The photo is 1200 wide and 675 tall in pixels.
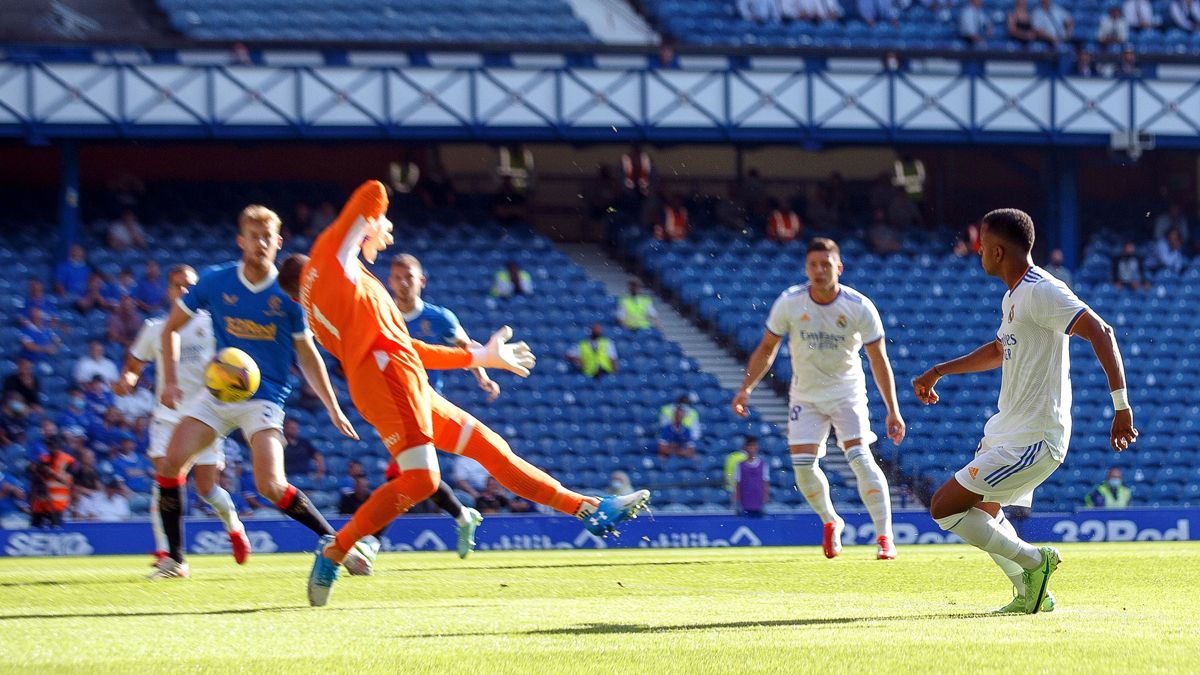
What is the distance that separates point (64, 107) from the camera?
26094 millimetres

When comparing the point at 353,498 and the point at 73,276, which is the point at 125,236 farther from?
the point at 353,498

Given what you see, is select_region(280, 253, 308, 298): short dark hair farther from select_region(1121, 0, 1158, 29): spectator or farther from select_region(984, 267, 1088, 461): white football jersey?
select_region(1121, 0, 1158, 29): spectator

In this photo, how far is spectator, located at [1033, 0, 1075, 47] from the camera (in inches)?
1221

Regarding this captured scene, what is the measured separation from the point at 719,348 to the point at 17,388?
10.6 meters

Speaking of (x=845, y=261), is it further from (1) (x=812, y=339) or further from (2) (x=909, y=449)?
(1) (x=812, y=339)

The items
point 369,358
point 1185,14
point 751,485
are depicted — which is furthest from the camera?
point 1185,14

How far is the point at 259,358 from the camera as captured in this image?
34.9 ft

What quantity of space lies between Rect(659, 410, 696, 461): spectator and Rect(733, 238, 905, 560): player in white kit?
10.3 meters

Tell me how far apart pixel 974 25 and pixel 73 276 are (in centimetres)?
1619

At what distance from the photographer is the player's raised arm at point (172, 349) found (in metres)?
10.7

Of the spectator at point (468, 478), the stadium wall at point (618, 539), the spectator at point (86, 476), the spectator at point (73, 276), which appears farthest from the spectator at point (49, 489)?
the spectator at point (73, 276)

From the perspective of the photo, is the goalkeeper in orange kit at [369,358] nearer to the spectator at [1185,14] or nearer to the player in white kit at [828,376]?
the player in white kit at [828,376]

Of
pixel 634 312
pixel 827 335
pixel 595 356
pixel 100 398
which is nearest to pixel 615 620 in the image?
pixel 827 335

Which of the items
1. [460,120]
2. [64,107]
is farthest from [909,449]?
[64,107]
